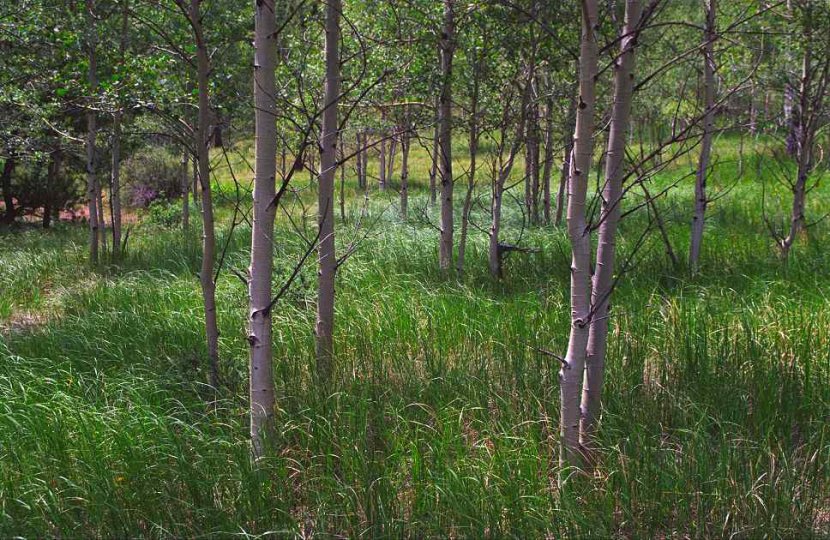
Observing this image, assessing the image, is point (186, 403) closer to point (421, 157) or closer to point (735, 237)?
point (735, 237)

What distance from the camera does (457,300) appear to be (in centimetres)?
565

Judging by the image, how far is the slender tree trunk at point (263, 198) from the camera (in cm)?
274

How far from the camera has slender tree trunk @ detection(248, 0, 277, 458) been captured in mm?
2736

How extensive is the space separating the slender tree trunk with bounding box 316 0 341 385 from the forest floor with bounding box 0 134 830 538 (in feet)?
0.47

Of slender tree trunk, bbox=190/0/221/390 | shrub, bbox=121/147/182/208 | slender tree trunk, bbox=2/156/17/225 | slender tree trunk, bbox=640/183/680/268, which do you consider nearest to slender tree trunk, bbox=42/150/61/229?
slender tree trunk, bbox=2/156/17/225

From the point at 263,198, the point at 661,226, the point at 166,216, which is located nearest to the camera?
the point at 263,198

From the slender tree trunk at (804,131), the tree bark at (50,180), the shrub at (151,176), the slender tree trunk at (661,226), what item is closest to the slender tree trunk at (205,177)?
the slender tree trunk at (661,226)

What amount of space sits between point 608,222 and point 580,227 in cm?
26

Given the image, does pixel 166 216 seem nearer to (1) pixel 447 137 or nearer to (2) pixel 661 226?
(1) pixel 447 137

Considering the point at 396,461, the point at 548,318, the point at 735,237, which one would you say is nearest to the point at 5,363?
the point at 396,461

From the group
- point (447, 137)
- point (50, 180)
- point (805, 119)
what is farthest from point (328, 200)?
point (50, 180)

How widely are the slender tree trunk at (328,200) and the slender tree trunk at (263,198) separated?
2.85 ft

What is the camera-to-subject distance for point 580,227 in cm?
263

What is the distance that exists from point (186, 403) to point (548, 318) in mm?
2396
